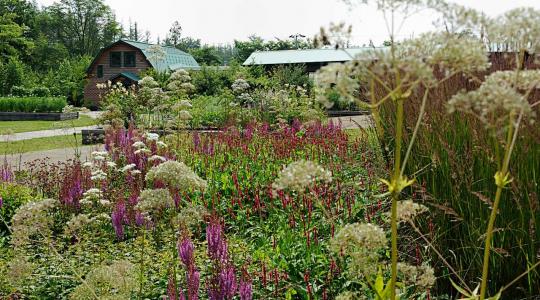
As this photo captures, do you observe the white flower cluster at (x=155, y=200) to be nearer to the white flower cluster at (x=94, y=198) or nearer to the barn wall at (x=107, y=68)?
the white flower cluster at (x=94, y=198)

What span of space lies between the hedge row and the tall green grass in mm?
26418

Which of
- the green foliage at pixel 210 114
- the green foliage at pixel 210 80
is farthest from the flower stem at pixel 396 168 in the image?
the green foliage at pixel 210 80

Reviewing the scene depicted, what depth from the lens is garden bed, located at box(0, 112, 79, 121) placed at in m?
26.8

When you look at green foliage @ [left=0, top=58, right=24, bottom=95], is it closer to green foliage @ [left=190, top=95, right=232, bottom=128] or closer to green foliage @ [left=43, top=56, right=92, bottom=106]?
green foliage @ [left=43, top=56, right=92, bottom=106]

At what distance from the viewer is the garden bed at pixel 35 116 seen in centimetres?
2675

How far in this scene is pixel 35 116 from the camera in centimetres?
2714

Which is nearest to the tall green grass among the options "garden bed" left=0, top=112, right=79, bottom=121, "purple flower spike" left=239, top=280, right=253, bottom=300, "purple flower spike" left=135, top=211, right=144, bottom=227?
"purple flower spike" left=239, top=280, right=253, bottom=300

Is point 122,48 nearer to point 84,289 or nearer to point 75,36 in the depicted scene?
point 75,36

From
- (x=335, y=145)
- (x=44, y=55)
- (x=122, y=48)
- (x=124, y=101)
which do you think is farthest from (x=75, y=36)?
(x=335, y=145)

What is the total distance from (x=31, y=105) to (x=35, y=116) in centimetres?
146

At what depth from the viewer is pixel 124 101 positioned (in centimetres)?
1545

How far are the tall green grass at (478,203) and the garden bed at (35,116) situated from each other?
81.0 feet

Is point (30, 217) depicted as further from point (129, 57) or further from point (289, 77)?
point (129, 57)

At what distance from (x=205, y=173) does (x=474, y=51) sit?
19.1 ft
